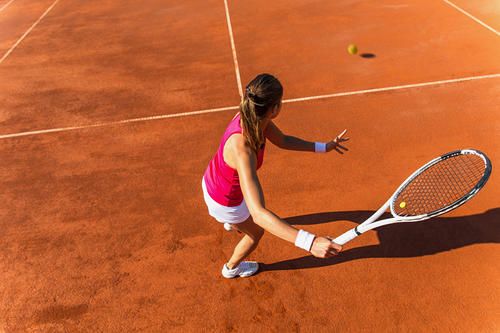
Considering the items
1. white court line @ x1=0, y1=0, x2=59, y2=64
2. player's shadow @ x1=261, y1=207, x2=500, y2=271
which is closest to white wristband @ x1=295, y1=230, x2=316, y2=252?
player's shadow @ x1=261, y1=207, x2=500, y2=271

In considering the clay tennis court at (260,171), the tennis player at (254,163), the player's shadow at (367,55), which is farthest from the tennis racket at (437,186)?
the player's shadow at (367,55)

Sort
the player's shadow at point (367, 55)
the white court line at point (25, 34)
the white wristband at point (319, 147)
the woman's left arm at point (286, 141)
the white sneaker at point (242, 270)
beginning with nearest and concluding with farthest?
1. the woman's left arm at point (286, 141)
2. the white wristband at point (319, 147)
3. the white sneaker at point (242, 270)
4. the player's shadow at point (367, 55)
5. the white court line at point (25, 34)

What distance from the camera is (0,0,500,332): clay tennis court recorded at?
12.9ft

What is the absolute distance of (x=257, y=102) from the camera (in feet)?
8.68

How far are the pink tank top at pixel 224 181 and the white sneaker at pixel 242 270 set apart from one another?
3.41 feet

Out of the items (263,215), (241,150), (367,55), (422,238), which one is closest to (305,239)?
(263,215)

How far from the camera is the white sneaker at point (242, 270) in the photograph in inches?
160

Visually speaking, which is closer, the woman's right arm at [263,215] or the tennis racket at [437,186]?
the woman's right arm at [263,215]

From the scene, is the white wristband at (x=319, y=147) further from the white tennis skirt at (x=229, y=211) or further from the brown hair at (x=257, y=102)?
the brown hair at (x=257, y=102)

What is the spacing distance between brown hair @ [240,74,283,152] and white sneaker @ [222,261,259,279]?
5.87ft

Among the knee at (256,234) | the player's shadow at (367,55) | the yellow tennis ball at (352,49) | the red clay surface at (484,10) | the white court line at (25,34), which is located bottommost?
the red clay surface at (484,10)

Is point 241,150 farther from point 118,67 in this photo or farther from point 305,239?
point 118,67

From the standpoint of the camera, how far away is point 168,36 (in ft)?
32.6

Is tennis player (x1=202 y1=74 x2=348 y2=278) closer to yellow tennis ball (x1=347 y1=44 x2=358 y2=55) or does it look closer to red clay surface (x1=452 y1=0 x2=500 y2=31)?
yellow tennis ball (x1=347 y1=44 x2=358 y2=55)
